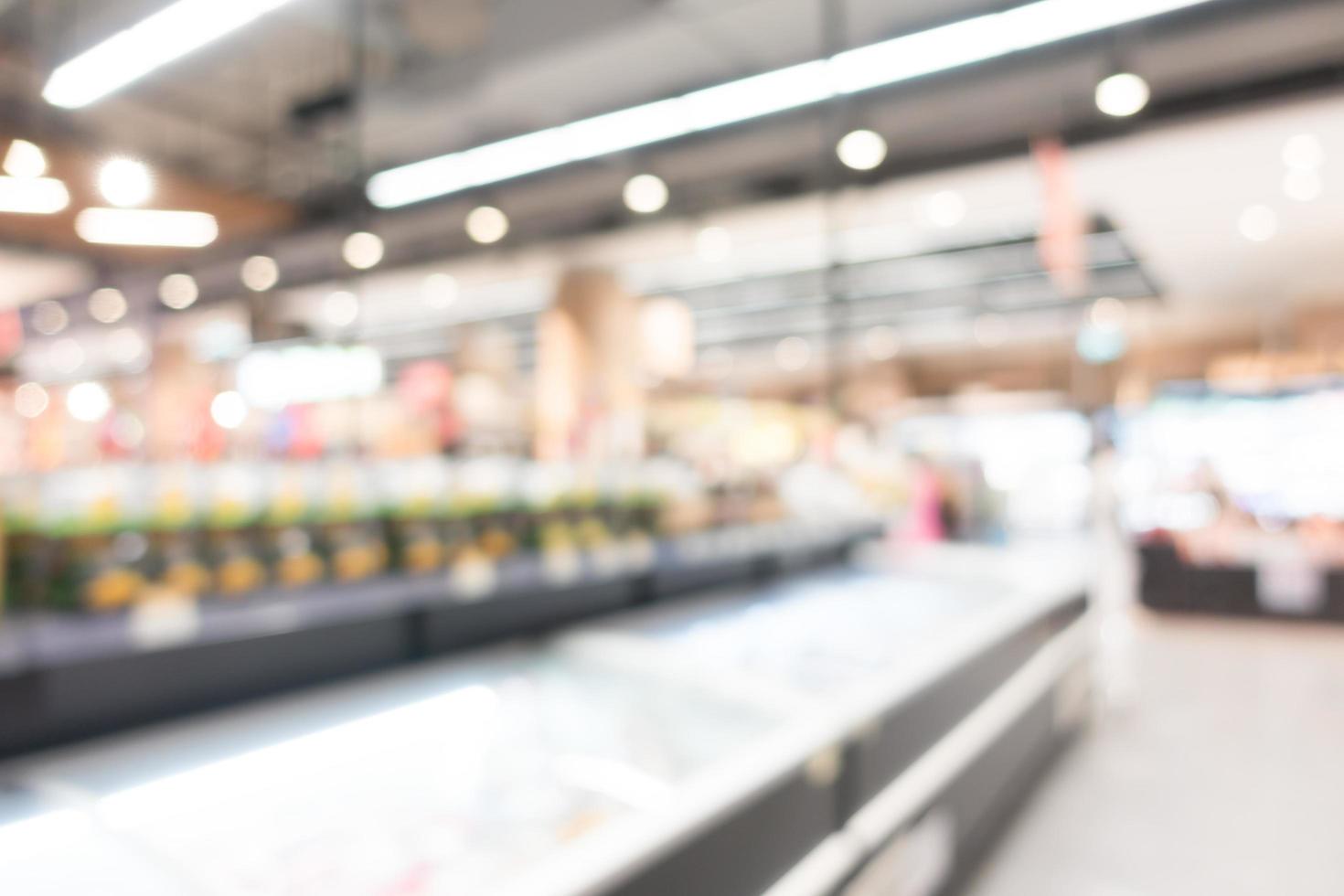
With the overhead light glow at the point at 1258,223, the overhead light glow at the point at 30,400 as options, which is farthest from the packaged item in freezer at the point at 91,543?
the overhead light glow at the point at 1258,223

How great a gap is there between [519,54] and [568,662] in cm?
358

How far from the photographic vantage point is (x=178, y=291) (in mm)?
2012

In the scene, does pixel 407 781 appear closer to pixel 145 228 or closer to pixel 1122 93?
pixel 145 228

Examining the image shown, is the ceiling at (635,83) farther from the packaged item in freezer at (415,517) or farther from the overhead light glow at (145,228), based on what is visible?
the packaged item in freezer at (415,517)

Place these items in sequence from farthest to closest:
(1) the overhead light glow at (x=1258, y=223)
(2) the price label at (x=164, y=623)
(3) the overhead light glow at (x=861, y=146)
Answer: (1) the overhead light glow at (x=1258, y=223) < (3) the overhead light glow at (x=861, y=146) < (2) the price label at (x=164, y=623)

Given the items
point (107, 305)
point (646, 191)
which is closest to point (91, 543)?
point (107, 305)

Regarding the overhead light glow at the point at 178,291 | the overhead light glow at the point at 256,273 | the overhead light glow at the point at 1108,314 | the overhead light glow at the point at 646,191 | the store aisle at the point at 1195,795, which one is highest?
the overhead light glow at the point at 1108,314

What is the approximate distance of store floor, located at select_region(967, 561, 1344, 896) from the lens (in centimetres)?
314

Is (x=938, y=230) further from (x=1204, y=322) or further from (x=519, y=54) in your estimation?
(x=1204, y=322)

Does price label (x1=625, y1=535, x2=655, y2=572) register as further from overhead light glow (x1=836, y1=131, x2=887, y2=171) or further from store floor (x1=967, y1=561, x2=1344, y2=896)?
overhead light glow (x1=836, y1=131, x2=887, y2=171)

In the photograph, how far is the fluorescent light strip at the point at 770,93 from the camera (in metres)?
3.60

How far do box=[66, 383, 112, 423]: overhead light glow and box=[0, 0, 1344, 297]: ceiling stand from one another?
0.77m

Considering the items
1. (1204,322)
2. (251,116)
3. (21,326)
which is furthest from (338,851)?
(1204,322)

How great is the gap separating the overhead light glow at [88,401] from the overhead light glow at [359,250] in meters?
0.85
